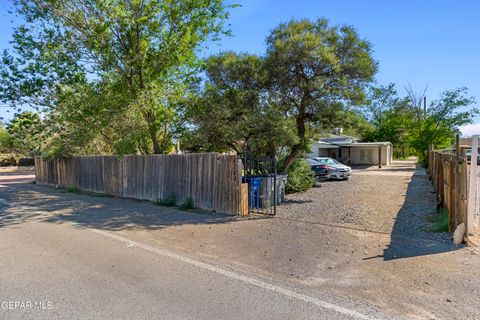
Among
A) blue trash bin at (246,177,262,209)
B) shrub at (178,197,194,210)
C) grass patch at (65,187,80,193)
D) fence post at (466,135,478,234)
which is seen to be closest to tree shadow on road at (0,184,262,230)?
shrub at (178,197,194,210)

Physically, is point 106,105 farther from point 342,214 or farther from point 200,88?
point 342,214

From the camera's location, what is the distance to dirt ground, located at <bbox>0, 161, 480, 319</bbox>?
412 centimetres

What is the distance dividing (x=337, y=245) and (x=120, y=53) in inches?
396

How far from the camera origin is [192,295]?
410cm

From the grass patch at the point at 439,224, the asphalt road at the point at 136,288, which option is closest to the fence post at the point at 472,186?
the grass patch at the point at 439,224

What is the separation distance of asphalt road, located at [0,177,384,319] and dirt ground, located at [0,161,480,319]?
452 millimetres

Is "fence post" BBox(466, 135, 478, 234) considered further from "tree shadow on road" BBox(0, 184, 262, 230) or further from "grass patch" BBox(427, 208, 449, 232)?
"tree shadow on road" BBox(0, 184, 262, 230)

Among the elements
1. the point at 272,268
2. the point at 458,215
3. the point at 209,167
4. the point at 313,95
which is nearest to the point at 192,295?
the point at 272,268

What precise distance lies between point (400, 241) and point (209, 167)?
18.0 feet

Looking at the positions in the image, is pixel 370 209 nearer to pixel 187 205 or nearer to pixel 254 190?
pixel 254 190

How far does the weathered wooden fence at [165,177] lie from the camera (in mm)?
9328

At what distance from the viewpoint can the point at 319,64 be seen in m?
10.8

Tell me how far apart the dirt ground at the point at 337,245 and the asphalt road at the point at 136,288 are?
45cm

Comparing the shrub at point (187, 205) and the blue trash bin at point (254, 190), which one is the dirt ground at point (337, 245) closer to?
the shrub at point (187, 205)
